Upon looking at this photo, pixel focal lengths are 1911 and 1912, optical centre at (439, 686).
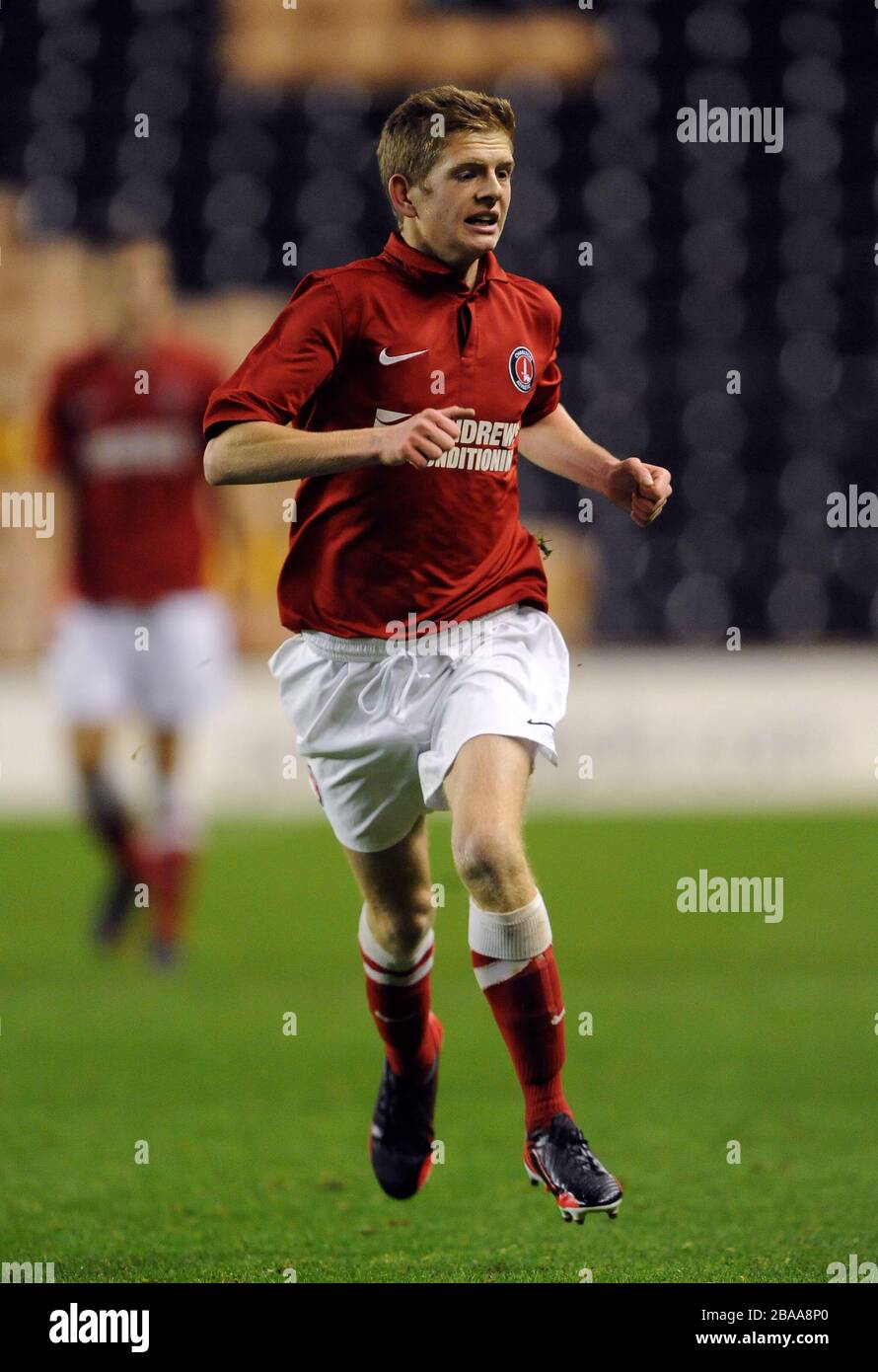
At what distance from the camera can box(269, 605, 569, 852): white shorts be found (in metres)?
3.49

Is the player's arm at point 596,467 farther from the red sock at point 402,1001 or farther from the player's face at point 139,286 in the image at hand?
the player's face at point 139,286

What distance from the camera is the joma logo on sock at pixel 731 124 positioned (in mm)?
12281

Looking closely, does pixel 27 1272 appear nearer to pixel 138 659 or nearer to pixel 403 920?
pixel 403 920

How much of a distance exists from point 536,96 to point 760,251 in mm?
1832

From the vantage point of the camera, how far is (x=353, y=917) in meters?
8.22

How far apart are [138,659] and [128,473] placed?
731 mm

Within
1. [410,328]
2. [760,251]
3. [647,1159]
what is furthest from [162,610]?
[760,251]

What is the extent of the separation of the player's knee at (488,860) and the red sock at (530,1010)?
70 millimetres

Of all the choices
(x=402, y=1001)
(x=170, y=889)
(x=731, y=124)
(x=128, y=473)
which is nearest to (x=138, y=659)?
(x=128, y=473)

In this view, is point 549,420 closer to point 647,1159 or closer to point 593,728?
point 647,1159

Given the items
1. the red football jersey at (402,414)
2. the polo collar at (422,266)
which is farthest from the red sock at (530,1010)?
the polo collar at (422,266)

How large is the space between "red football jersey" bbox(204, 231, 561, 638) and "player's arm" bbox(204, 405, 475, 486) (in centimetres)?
7

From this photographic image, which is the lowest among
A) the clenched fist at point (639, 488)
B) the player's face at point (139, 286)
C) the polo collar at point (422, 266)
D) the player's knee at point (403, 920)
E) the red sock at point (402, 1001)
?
the red sock at point (402, 1001)
